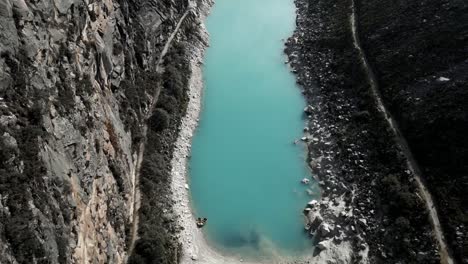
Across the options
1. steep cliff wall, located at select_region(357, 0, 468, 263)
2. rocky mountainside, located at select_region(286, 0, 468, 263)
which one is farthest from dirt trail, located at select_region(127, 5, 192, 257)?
steep cliff wall, located at select_region(357, 0, 468, 263)

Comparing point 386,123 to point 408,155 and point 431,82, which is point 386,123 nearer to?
point 408,155

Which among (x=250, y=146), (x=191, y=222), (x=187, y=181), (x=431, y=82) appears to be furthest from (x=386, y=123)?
(x=191, y=222)

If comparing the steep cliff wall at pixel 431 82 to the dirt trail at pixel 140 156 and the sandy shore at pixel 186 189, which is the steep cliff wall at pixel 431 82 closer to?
the sandy shore at pixel 186 189

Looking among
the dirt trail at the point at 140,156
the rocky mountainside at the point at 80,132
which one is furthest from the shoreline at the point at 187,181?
the dirt trail at the point at 140,156

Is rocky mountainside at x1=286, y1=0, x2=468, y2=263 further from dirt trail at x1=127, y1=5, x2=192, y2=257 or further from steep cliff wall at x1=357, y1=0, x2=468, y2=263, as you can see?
dirt trail at x1=127, y1=5, x2=192, y2=257

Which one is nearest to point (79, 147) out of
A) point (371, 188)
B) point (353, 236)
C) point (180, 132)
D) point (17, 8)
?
point (17, 8)

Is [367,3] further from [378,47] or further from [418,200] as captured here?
[418,200]
